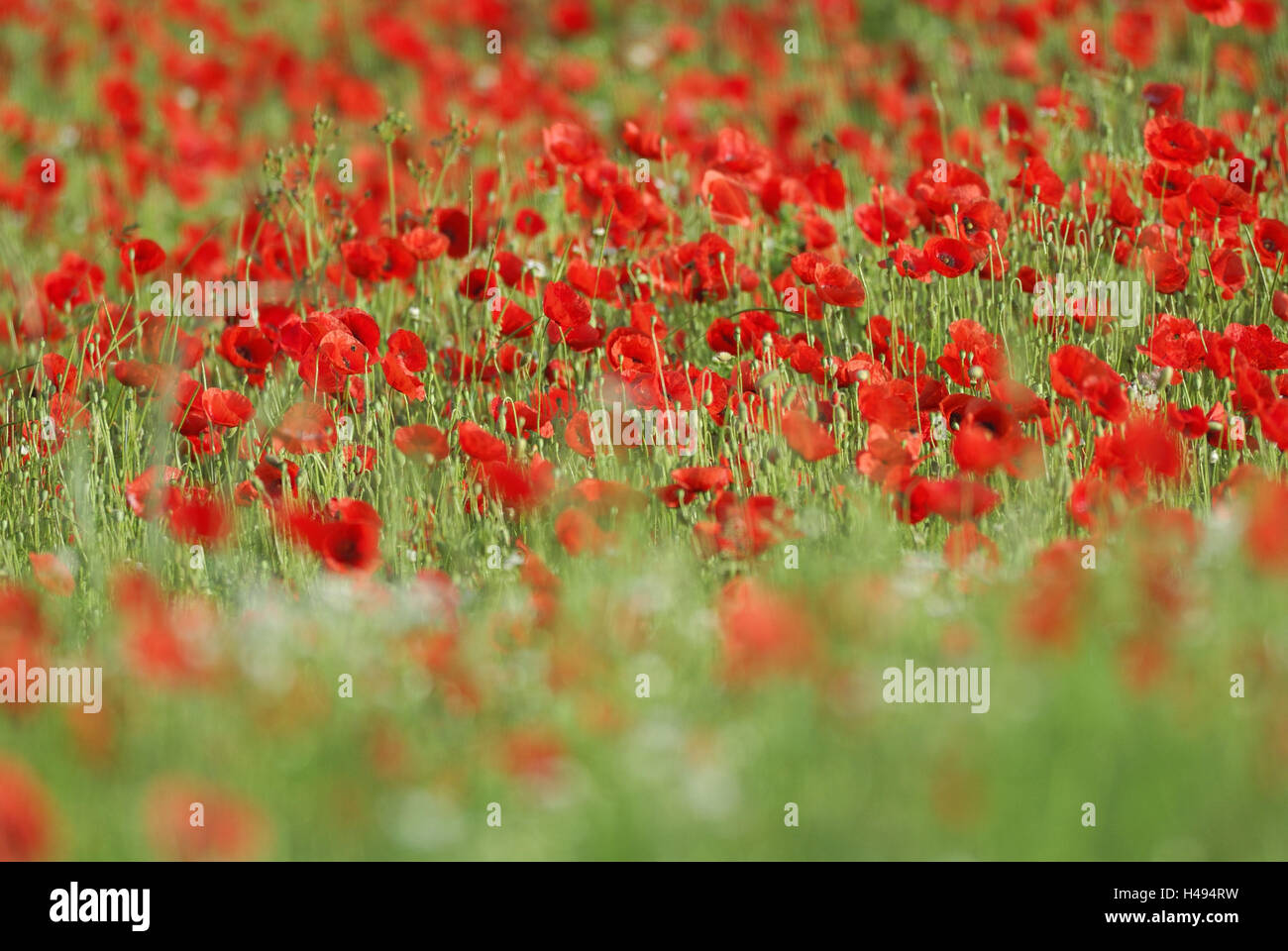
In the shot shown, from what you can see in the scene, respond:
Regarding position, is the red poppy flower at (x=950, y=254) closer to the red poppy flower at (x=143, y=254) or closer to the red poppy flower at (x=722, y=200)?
the red poppy flower at (x=722, y=200)

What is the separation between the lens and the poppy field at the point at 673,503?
1899mm

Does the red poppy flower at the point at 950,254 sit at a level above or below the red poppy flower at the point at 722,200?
below

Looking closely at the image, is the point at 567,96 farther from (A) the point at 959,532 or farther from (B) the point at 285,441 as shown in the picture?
(A) the point at 959,532

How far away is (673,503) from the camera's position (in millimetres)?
2859

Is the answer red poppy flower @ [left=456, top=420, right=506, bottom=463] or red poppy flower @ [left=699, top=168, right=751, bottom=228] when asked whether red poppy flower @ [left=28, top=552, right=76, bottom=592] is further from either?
red poppy flower @ [left=699, top=168, right=751, bottom=228]

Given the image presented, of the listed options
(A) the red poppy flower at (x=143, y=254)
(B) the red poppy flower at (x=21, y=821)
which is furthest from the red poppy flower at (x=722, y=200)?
(B) the red poppy flower at (x=21, y=821)

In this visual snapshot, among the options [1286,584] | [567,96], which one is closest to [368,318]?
[1286,584]

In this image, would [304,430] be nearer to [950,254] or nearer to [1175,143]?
[950,254]

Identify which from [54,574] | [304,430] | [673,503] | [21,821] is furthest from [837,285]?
[21,821]

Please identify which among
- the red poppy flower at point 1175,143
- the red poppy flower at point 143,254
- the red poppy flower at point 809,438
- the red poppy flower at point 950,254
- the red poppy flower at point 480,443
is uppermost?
the red poppy flower at point 1175,143

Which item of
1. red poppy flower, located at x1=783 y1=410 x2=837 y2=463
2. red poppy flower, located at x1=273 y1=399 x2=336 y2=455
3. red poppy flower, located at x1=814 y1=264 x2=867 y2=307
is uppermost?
red poppy flower, located at x1=814 y1=264 x2=867 y2=307

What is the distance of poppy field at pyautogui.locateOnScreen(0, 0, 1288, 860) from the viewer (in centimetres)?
190

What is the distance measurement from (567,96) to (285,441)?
12.8 ft

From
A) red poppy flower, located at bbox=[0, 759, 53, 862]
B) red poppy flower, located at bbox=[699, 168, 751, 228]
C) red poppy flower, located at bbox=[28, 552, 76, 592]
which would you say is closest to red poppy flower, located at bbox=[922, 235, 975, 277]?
red poppy flower, located at bbox=[699, 168, 751, 228]
